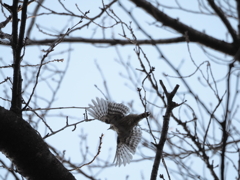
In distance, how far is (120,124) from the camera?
→ 4.11 metres

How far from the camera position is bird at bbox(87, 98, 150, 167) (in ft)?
13.4

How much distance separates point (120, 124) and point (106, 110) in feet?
0.99

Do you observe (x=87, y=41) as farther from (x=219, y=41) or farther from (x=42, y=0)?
(x=219, y=41)

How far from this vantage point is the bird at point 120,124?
4.08 meters

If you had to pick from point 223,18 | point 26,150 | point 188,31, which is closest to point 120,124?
point 188,31

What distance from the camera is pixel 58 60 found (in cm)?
242

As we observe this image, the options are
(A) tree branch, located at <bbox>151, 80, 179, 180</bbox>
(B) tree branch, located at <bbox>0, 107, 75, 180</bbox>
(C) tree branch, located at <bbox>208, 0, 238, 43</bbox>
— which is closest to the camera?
(B) tree branch, located at <bbox>0, 107, 75, 180</bbox>

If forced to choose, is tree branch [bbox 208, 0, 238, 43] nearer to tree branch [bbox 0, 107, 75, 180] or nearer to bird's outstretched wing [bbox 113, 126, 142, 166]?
bird's outstretched wing [bbox 113, 126, 142, 166]

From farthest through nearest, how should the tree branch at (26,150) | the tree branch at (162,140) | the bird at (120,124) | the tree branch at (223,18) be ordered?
the bird at (120,124) < the tree branch at (223,18) < the tree branch at (162,140) < the tree branch at (26,150)

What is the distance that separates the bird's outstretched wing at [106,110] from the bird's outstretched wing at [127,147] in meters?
0.33

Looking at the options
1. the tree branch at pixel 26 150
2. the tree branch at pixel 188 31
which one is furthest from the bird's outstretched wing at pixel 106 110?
the tree branch at pixel 26 150

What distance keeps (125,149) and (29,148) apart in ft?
9.62

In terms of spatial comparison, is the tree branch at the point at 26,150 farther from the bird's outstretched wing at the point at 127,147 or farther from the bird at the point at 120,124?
the bird's outstretched wing at the point at 127,147

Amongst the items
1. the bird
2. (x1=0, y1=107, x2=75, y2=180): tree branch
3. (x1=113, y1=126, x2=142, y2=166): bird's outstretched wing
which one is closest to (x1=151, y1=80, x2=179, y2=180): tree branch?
(x1=0, y1=107, x2=75, y2=180): tree branch
